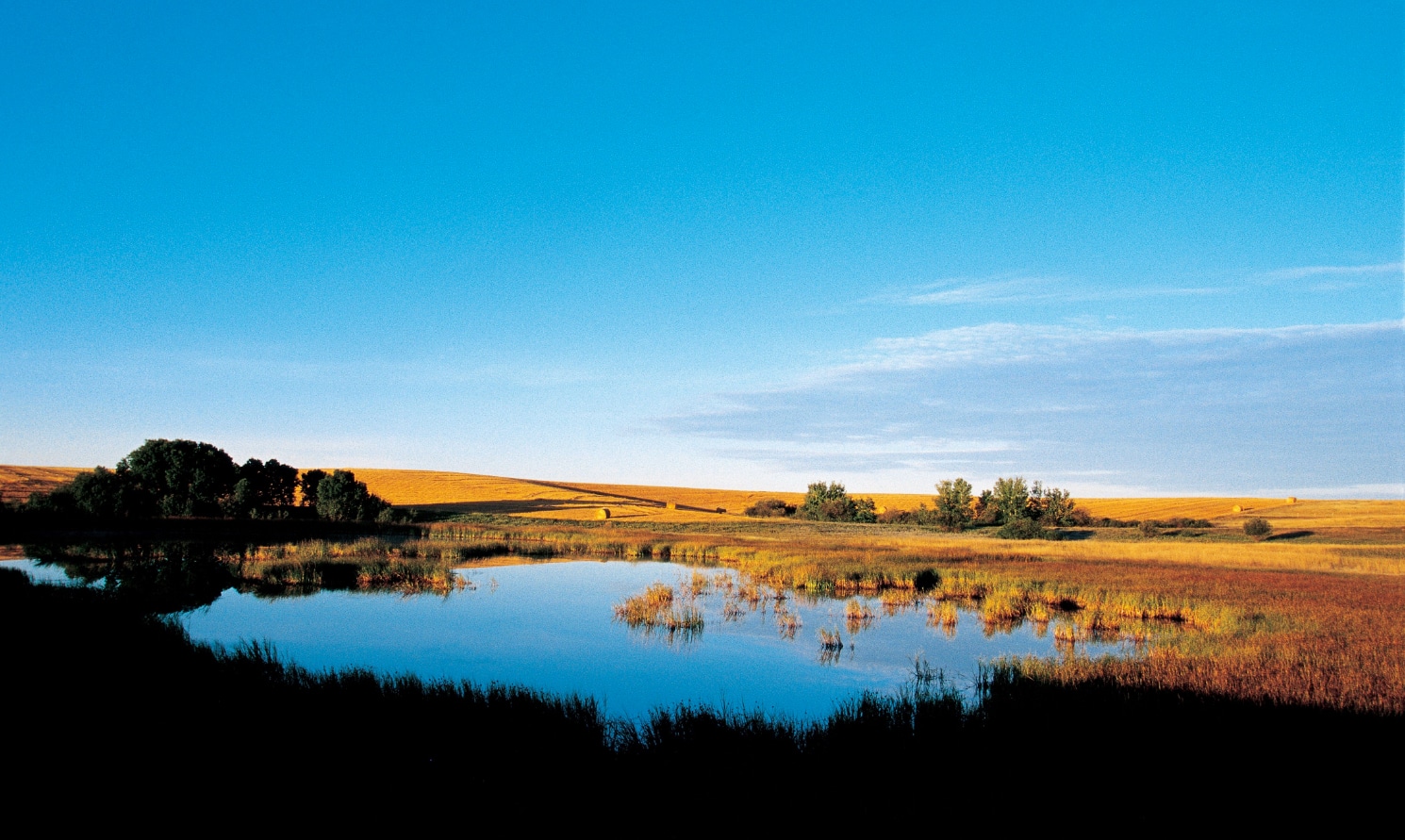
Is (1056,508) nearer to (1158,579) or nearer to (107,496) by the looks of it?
(1158,579)

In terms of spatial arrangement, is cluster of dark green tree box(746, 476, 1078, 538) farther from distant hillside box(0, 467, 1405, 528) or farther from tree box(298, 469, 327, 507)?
tree box(298, 469, 327, 507)

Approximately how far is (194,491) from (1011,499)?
64.6 m

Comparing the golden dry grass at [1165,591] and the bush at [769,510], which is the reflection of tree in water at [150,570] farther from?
the bush at [769,510]

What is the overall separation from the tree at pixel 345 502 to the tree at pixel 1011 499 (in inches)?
2047

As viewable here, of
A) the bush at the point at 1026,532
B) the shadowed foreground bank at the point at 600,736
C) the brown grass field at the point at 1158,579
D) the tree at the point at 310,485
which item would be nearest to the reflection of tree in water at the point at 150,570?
the shadowed foreground bank at the point at 600,736

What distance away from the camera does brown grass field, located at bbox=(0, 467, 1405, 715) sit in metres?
11.2

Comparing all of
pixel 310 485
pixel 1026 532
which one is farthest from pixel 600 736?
pixel 310 485

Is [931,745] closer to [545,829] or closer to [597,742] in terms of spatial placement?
[597,742]

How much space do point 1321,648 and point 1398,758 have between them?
645 centimetres

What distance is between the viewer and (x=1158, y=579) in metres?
24.6

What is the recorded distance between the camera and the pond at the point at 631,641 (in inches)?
500

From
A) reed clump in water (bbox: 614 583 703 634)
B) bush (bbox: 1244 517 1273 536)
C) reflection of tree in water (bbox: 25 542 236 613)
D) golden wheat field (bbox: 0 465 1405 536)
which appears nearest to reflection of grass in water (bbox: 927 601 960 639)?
reed clump in water (bbox: 614 583 703 634)

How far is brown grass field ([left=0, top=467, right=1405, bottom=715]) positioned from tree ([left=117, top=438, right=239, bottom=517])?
16620 millimetres

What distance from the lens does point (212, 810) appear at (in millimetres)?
6207
